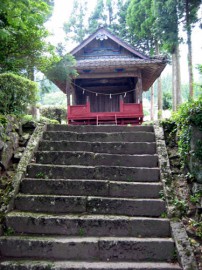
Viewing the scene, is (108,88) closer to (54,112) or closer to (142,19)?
(54,112)

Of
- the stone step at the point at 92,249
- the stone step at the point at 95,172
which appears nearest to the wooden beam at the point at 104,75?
the stone step at the point at 95,172

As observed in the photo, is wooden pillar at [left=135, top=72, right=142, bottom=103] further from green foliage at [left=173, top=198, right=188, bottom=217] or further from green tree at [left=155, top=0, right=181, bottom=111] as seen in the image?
green foliage at [left=173, top=198, right=188, bottom=217]

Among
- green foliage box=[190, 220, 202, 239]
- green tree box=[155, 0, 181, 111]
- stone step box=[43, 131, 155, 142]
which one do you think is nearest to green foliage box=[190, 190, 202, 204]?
green foliage box=[190, 220, 202, 239]

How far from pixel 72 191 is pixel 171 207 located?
5.13 ft

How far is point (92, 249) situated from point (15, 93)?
3.45m

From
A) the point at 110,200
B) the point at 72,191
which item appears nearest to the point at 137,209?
the point at 110,200

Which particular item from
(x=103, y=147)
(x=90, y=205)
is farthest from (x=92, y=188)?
(x=103, y=147)

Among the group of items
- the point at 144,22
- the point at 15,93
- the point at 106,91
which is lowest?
the point at 15,93

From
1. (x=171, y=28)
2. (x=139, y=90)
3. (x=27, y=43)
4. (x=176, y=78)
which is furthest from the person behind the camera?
(x=171, y=28)

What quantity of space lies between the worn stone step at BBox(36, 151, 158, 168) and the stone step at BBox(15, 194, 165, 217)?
3.17ft

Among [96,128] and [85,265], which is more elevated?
[96,128]

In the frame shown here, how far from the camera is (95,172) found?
14.1 feet

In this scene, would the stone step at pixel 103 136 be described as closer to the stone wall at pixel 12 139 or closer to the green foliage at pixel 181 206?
the stone wall at pixel 12 139

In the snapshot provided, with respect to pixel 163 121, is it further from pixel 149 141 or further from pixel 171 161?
pixel 171 161
